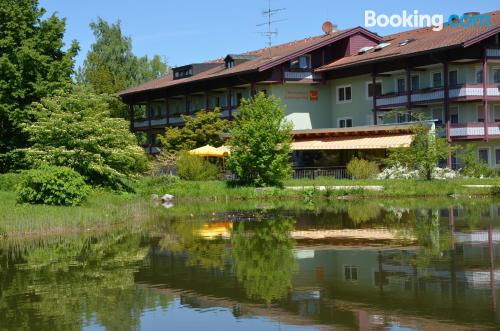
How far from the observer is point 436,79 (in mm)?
58938

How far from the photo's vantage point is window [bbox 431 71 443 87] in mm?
58531

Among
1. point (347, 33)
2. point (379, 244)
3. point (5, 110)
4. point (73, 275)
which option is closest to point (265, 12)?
point (347, 33)

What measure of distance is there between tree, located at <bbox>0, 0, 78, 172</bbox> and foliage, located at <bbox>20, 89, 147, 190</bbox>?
228 centimetres

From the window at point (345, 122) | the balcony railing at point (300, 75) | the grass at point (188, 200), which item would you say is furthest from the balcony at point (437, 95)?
the grass at point (188, 200)

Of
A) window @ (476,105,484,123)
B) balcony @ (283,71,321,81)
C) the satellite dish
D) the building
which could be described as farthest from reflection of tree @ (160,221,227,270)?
the satellite dish

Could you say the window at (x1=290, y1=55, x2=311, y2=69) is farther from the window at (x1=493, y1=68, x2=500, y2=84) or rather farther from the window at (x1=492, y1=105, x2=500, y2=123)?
the window at (x1=492, y1=105, x2=500, y2=123)

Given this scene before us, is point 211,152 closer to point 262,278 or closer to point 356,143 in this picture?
point 356,143

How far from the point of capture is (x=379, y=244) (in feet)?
76.6

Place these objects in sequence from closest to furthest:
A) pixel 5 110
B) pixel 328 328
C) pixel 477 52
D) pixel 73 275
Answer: pixel 328 328
pixel 73 275
pixel 5 110
pixel 477 52

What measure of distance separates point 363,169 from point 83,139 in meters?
18.9

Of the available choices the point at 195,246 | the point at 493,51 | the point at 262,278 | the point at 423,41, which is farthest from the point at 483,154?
the point at 262,278

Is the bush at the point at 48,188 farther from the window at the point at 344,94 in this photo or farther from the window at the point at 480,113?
the window at the point at 344,94

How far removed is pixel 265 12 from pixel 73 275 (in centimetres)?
4686

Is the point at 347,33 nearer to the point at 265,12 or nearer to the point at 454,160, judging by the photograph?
the point at 265,12
